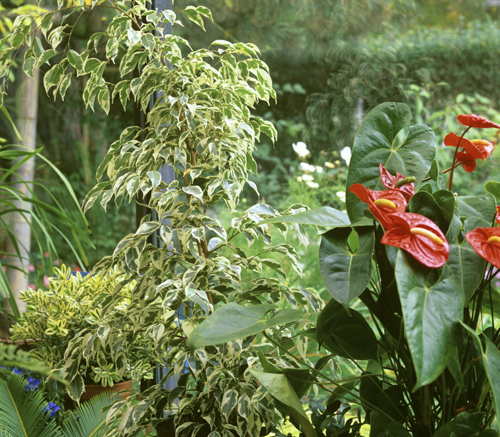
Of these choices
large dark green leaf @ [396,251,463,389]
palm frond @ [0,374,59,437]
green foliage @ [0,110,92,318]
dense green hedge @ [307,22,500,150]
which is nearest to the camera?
large dark green leaf @ [396,251,463,389]

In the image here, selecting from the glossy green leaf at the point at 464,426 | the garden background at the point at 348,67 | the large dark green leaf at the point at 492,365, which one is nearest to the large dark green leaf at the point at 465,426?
the glossy green leaf at the point at 464,426

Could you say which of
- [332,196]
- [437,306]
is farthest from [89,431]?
[332,196]

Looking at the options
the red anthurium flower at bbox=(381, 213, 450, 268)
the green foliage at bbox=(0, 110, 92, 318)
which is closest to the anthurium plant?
the red anthurium flower at bbox=(381, 213, 450, 268)

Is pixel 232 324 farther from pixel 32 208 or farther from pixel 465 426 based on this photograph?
pixel 32 208

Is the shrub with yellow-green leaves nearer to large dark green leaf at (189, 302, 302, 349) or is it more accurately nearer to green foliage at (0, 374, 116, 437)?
green foliage at (0, 374, 116, 437)

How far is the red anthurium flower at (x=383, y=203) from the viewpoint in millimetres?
639

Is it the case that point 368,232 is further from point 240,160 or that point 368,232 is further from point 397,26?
point 397,26

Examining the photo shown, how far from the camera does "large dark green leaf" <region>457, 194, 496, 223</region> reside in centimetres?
80

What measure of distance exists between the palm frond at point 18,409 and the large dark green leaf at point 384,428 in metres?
0.62

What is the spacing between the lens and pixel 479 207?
2.71ft

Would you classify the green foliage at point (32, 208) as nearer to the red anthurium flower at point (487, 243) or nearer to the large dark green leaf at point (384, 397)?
the large dark green leaf at point (384, 397)

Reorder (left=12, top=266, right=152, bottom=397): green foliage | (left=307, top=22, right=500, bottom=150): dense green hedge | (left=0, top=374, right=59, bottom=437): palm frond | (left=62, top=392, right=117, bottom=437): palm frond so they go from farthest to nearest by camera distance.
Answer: (left=307, top=22, right=500, bottom=150): dense green hedge, (left=12, top=266, right=152, bottom=397): green foliage, (left=62, top=392, right=117, bottom=437): palm frond, (left=0, top=374, right=59, bottom=437): palm frond

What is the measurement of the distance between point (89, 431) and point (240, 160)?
Result: 691 millimetres

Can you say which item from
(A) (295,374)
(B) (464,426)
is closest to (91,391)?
(A) (295,374)
